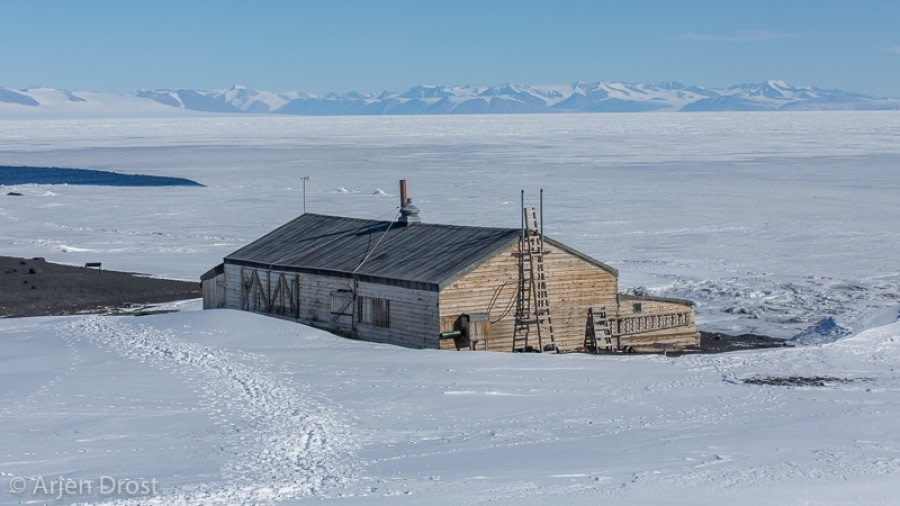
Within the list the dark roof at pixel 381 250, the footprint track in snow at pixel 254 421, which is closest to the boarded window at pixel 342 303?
the dark roof at pixel 381 250

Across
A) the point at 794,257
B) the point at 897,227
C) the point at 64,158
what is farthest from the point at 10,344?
the point at 64,158

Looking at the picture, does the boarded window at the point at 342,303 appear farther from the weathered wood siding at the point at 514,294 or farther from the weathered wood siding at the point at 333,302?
the weathered wood siding at the point at 514,294

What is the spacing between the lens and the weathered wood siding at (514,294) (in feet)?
88.5

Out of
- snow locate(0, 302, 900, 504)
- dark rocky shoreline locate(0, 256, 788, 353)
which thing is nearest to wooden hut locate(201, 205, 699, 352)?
snow locate(0, 302, 900, 504)

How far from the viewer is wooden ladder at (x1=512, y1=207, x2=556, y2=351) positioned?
1094 inches

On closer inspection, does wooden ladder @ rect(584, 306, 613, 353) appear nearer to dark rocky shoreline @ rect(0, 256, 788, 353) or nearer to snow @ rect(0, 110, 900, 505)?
snow @ rect(0, 110, 900, 505)

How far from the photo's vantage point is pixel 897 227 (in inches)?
2047

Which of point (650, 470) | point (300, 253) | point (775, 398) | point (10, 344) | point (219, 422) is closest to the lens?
point (650, 470)

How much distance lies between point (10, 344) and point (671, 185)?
53269 mm

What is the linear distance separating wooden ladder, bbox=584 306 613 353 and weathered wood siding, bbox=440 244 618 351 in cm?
13

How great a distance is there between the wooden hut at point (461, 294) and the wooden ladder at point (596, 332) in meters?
0.02

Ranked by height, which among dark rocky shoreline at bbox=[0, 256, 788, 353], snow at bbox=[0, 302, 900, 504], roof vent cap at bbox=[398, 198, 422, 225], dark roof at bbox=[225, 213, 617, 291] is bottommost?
snow at bbox=[0, 302, 900, 504]

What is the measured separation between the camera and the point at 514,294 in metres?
27.8

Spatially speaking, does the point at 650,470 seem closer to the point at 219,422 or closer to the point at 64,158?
the point at 219,422
